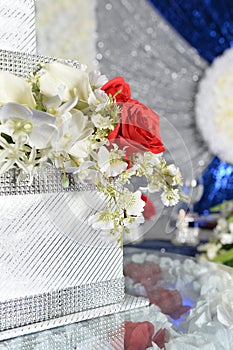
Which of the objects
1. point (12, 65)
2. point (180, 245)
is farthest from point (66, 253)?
point (180, 245)

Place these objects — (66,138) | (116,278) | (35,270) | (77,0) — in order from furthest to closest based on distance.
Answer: (77,0) → (116,278) → (35,270) → (66,138)

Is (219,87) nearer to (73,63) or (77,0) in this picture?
(77,0)

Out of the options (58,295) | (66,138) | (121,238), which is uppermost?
(66,138)

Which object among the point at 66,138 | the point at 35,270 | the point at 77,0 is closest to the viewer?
the point at 66,138

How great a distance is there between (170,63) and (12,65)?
Result: 156cm

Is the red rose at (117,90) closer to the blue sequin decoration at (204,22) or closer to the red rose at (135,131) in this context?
the red rose at (135,131)

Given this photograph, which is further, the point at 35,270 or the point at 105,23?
the point at 105,23

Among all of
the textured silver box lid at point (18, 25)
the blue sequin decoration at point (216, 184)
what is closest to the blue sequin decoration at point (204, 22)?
the blue sequin decoration at point (216, 184)

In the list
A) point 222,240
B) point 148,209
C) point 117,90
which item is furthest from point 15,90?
point 222,240

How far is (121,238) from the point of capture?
0.86 m

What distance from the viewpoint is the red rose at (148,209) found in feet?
2.71

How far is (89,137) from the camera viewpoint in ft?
2.46

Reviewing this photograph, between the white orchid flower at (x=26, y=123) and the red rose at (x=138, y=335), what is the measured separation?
0.32 m

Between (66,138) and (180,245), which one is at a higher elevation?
(66,138)
